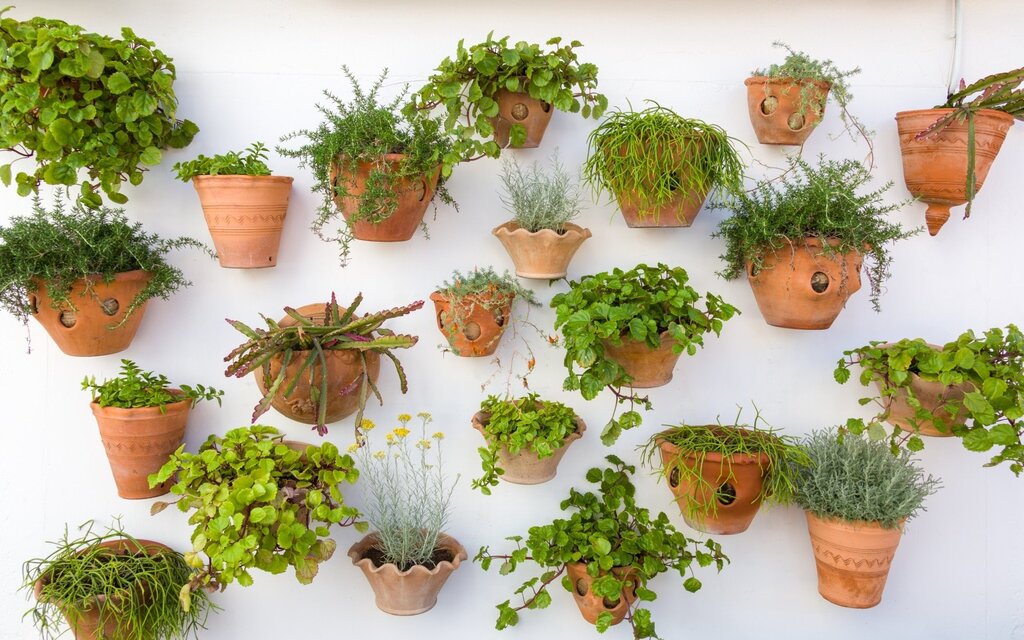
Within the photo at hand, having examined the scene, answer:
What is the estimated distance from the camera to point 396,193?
2258 millimetres

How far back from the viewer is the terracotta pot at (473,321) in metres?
2.28

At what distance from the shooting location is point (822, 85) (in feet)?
7.74

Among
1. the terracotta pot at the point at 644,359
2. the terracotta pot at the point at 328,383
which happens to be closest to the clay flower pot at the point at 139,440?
the terracotta pot at the point at 328,383

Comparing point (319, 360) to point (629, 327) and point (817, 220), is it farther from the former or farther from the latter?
point (817, 220)

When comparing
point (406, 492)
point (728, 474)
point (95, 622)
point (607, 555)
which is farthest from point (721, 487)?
point (95, 622)

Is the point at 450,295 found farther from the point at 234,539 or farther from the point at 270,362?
the point at 234,539

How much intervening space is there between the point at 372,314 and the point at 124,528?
1078 mm

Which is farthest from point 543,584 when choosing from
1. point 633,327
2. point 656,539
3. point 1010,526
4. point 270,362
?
point 1010,526

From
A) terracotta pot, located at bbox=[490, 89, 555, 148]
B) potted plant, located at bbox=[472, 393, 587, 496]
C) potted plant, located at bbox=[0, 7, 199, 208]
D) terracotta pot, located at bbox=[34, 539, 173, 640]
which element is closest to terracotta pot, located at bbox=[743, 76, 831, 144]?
terracotta pot, located at bbox=[490, 89, 555, 148]

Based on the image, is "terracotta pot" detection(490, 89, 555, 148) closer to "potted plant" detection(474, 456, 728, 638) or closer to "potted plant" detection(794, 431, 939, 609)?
"potted plant" detection(474, 456, 728, 638)

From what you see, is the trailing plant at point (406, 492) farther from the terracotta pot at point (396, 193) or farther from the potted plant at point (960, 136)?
the potted plant at point (960, 136)

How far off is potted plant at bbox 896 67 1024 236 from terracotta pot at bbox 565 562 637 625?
1550 mm

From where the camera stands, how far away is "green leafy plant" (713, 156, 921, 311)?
2.27m

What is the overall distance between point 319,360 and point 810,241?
1.50 metres
